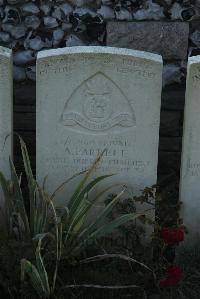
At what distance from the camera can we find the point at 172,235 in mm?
3693

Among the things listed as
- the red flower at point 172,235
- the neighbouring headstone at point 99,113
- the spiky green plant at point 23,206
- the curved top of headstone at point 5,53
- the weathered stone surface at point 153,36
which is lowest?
the red flower at point 172,235

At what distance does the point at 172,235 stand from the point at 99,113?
91cm

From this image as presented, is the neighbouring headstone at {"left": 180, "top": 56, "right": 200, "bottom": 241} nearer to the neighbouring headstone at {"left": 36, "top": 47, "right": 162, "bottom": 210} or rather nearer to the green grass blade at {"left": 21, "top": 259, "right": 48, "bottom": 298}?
the neighbouring headstone at {"left": 36, "top": 47, "right": 162, "bottom": 210}

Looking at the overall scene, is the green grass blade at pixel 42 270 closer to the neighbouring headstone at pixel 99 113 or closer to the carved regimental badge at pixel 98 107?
the neighbouring headstone at pixel 99 113

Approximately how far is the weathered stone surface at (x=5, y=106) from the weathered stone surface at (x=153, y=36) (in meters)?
1.39

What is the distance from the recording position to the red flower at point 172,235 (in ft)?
12.1

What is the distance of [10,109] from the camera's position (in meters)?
3.86

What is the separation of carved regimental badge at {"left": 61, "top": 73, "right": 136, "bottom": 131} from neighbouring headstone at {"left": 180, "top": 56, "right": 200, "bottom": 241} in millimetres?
370

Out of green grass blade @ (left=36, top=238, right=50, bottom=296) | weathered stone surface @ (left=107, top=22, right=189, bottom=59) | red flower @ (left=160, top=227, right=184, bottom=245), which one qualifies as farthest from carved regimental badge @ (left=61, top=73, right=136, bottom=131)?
weathered stone surface @ (left=107, top=22, right=189, bottom=59)

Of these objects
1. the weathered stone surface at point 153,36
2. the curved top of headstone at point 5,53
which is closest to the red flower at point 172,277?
the curved top of headstone at point 5,53

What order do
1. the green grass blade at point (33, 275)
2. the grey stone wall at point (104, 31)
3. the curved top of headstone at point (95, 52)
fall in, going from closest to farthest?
the green grass blade at point (33, 275), the curved top of headstone at point (95, 52), the grey stone wall at point (104, 31)

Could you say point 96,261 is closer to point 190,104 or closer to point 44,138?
point 44,138

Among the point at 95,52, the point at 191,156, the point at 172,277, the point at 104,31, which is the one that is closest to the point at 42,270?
the point at 172,277

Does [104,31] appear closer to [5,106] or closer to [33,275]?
[5,106]
